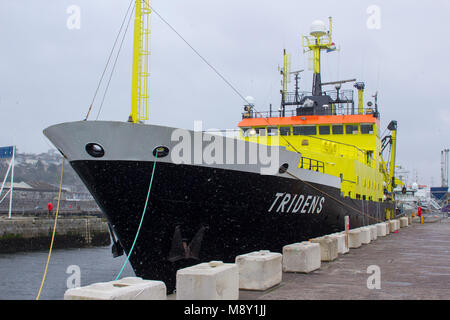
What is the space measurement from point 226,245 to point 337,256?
2.53 metres

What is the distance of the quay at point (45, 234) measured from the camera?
27.2 metres

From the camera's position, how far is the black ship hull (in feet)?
26.3

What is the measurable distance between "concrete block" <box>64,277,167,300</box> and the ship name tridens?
→ 5.60m

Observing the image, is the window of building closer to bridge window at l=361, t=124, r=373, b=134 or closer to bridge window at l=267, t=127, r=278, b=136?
bridge window at l=361, t=124, r=373, b=134

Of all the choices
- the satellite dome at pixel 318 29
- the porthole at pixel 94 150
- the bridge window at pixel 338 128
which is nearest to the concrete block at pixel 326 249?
the porthole at pixel 94 150

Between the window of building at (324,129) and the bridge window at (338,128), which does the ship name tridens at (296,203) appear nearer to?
the window of building at (324,129)

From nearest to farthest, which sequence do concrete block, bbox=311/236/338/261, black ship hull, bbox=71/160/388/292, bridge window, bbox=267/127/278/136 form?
black ship hull, bbox=71/160/388/292 → concrete block, bbox=311/236/338/261 → bridge window, bbox=267/127/278/136

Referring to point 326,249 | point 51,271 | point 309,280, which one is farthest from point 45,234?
point 309,280

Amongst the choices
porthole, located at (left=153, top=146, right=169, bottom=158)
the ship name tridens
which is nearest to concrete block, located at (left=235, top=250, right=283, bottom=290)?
porthole, located at (left=153, top=146, right=169, bottom=158)

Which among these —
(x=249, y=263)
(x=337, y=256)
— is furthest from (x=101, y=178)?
(x=337, y=256)

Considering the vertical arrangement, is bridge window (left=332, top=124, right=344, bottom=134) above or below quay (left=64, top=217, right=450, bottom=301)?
above

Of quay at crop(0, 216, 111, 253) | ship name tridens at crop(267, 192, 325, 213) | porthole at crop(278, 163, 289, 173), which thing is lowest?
quay at crop(0, 216, 111, 253)
